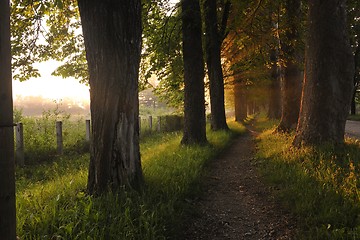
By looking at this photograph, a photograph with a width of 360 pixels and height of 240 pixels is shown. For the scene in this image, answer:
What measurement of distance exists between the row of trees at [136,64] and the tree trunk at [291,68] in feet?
0.14

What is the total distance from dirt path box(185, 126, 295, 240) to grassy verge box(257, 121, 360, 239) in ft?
0.82

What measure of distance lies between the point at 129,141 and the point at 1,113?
2.68m

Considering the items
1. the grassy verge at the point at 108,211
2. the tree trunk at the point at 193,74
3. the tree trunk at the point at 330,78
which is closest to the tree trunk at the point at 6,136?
the grassy verge at the point at 108,211

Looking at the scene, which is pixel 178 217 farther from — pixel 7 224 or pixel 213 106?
pixel 213 106

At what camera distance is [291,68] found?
1318cm

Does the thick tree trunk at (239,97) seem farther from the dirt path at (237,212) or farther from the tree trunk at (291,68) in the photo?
the dirt path at (237,212)

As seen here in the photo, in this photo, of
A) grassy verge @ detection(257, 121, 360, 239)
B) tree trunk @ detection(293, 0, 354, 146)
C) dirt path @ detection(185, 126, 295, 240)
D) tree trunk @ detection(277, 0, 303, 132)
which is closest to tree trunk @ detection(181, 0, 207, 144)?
dirt path @ detection(185, 126, 295, 240)

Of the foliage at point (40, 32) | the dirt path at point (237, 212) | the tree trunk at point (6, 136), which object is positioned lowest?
the dirt path at point (237, 212)

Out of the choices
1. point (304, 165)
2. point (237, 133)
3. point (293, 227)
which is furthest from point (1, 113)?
point (237, 133)

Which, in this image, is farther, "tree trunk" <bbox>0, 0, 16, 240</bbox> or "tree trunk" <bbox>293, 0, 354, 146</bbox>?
"tree trunk" <bbox>293, 0, 354, 146</bbox>

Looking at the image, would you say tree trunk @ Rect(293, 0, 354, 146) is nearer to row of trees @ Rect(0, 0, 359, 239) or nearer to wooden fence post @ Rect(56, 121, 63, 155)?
row of trees @ Rect(0, 0, 359, 239)

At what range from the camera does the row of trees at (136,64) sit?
421 centimetres

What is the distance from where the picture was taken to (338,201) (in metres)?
3.91

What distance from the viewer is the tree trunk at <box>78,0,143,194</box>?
13.8 feet
